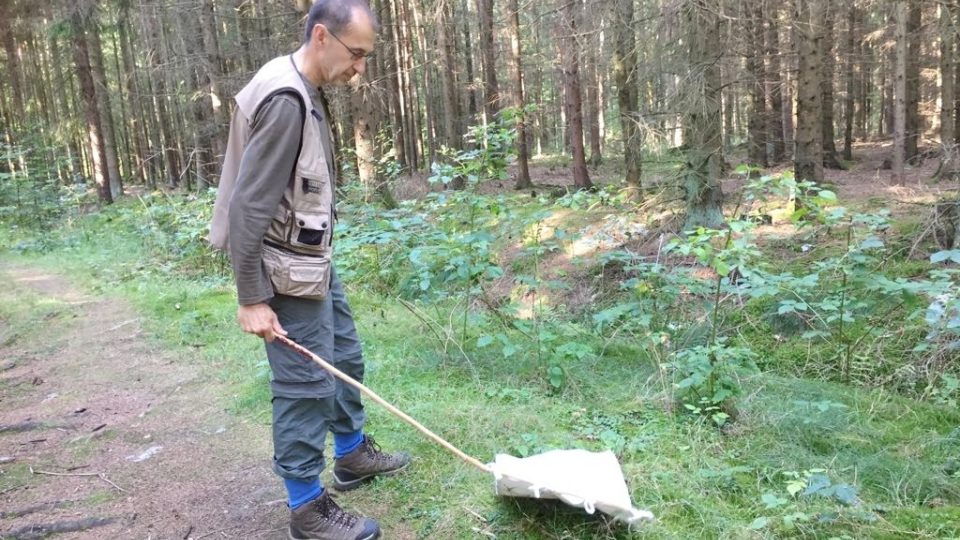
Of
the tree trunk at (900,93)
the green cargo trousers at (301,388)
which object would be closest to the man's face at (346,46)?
the green cargo trousers at (301,388)

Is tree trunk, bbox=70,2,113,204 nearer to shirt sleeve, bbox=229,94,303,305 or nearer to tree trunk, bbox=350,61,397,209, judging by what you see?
tree trunk, bbox=350,61,397,209

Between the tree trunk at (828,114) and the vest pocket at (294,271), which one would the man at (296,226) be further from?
the tree trunk at (828,114)

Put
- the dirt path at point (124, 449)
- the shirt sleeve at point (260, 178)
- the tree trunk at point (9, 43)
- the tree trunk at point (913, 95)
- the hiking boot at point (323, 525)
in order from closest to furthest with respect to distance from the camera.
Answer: the shirt sleeve at point (260, 178) → the hiking boot at point (323, 525) → the dirt path at point (124, 449) → the tree trunk at point (913, 95) → the tree trunk at point (9, 43)

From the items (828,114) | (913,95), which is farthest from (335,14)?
(913,95)

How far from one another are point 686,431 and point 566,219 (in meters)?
7.83

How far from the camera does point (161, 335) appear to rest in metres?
6.12

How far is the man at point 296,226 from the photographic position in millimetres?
2232

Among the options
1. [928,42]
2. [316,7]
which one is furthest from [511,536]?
[928,42]

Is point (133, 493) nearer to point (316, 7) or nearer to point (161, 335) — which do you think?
point (316, 7)

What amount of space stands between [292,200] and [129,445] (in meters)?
A: 2.53

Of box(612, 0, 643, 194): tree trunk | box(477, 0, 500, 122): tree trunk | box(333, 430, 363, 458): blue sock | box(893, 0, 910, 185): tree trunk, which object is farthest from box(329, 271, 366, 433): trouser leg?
box(893, 0, 910, 185): tree trunk

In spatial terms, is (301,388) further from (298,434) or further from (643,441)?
(643,441)

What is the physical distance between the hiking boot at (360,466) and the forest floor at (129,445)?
0.27ft

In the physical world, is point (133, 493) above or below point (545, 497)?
below
